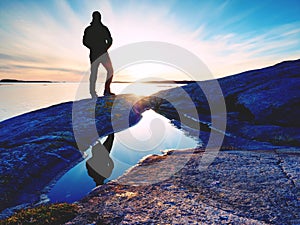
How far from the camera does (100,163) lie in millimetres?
8250

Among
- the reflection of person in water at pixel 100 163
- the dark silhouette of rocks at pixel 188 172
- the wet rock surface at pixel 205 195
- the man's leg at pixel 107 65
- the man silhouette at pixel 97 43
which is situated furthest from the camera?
the man's leg at pixel 107 65

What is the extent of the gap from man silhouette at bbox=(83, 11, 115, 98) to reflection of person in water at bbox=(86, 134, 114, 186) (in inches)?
270

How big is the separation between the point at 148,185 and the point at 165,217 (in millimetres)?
1686

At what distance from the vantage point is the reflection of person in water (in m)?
7.11

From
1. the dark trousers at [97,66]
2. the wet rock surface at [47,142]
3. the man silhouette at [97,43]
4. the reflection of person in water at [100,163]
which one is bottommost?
the reflection of person in water at [100,163]

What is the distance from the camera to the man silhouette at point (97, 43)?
14852mm

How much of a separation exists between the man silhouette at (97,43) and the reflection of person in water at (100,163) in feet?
22.5

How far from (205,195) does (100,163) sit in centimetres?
466

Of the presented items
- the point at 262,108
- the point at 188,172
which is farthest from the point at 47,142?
the point at 262,108

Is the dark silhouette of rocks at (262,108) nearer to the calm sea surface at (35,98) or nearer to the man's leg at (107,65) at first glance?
the man's leg at (107,65)

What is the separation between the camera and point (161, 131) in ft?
43.9

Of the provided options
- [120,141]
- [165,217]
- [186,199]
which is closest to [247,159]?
[186,199]

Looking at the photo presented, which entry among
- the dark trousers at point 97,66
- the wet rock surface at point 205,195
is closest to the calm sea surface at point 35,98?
the dark trousers at point 97,66

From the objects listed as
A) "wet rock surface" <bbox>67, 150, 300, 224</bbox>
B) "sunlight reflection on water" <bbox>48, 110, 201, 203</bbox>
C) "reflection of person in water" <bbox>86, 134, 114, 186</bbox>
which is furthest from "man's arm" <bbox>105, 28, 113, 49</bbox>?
"wet rock surface" <bbox>67, 150, 300, 224</bbox>
